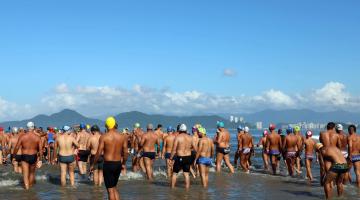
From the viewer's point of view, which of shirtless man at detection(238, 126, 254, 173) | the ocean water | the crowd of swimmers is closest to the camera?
the crowd of swimmers

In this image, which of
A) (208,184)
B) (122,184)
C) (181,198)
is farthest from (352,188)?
(122,184)

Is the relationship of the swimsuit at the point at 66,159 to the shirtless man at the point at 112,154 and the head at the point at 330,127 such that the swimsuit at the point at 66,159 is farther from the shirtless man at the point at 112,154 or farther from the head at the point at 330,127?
the head at the point at 330,127

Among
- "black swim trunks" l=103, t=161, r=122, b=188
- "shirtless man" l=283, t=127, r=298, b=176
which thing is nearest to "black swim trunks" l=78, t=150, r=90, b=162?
"black swim trunks" l=103, t=161, r=122, b=188

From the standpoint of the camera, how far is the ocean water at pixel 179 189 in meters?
12.9

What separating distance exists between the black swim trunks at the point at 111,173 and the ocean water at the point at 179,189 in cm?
247

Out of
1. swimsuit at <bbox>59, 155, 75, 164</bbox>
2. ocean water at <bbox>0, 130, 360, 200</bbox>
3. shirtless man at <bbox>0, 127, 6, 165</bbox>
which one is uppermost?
shirtless man at <bbox>0, 127, 6, 165</bbox>

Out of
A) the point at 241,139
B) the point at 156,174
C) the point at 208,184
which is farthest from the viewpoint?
the point at 241,139

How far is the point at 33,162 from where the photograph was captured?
44.4ft

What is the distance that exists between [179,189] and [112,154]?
4306mm

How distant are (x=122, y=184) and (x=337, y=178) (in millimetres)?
6987

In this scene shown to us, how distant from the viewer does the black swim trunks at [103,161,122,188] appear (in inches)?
398

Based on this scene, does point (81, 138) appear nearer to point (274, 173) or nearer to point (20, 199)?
point (20, 199)

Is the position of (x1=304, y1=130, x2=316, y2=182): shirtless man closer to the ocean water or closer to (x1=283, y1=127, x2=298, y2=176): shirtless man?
the ocean water

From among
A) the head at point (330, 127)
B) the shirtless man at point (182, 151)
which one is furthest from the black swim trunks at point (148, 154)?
the head at point (330, 127)
